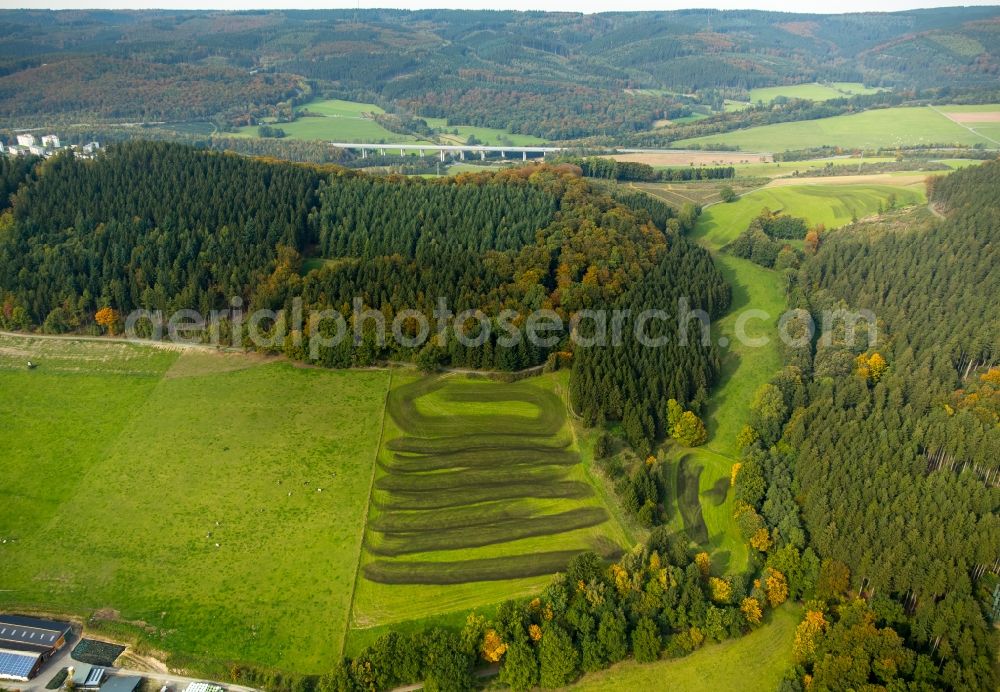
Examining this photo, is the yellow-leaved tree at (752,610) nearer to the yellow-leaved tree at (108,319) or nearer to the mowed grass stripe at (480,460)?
the mowed grass stripe at (480,460)

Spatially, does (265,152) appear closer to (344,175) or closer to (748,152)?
(344,175)

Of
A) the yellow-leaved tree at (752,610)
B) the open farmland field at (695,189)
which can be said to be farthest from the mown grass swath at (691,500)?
the open farmland field at (695,189)

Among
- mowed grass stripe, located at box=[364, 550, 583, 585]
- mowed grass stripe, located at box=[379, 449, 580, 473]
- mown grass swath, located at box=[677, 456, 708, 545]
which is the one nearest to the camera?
mowed grass stripe, located at box=[364, 550, 583, 585]

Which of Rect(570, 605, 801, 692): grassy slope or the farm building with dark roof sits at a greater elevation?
the farm building with dark roof

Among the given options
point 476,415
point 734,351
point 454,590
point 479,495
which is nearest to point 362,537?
point 454,590

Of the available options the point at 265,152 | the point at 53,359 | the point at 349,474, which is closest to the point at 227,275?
the point at 53,359

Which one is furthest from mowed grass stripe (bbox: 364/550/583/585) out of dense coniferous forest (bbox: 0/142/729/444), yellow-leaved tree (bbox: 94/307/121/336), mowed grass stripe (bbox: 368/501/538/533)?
yellow-leaved tree (bbox: 94/307/121/336)

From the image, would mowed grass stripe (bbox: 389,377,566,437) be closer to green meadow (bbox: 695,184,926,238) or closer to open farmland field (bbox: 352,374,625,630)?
open farmland field (bbox: 352,374,625,630)
